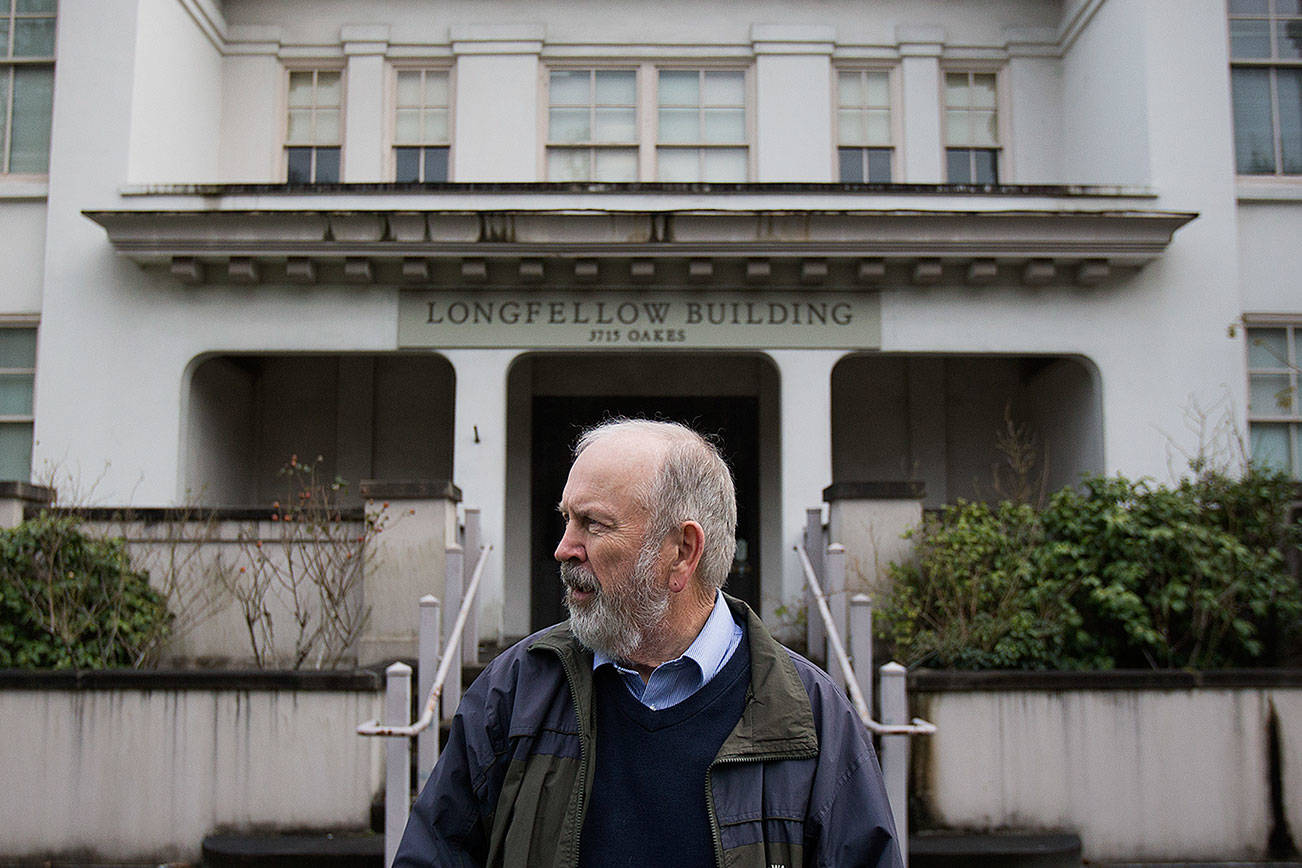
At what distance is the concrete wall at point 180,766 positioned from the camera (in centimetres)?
683

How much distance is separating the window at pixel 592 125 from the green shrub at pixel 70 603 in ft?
20.9

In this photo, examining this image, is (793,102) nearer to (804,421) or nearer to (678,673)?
(804,421)

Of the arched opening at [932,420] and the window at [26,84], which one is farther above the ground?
the window at [26,84]

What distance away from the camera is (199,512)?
30.4 ft

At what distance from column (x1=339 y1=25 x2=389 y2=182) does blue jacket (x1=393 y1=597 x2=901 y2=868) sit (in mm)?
10806

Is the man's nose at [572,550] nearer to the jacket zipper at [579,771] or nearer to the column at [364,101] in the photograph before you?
the jacket zipper at [579,771]

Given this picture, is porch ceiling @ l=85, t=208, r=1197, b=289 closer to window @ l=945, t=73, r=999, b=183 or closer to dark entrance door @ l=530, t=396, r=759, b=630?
window @ l=945, t=73, r=999, b=183

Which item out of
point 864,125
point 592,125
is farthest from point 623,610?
point 864,125

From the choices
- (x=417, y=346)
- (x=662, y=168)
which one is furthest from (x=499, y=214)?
(x=662, y=168)

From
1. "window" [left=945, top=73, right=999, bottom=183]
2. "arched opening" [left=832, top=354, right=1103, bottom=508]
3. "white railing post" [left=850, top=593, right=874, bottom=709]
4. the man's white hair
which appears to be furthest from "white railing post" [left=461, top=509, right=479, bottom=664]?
"window" [left=945, top=73, right=999, bottom=183]

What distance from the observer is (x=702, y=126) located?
12.5 meters

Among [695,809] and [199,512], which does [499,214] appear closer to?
[199,512]

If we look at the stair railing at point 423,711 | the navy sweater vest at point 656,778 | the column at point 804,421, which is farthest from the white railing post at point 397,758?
the column at point 804,421

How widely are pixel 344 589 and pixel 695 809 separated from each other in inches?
263
